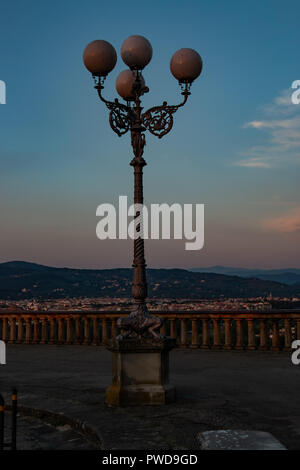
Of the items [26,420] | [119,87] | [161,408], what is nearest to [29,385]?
[26,420]

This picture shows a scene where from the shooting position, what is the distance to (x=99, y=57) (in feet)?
25.6

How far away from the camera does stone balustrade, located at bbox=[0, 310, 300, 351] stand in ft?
41.1

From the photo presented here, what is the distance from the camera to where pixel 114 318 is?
13.9 metres

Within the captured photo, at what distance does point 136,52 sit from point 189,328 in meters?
7.93

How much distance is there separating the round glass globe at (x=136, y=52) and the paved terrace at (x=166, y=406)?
4654 millimetres

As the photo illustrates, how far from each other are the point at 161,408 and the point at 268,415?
4.21 ft

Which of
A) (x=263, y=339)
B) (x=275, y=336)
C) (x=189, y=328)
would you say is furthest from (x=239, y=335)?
(x=189, y=328)

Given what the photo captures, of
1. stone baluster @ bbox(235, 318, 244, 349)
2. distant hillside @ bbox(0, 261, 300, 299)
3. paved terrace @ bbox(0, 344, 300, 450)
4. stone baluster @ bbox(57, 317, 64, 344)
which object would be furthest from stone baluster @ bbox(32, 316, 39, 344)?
distant hillside @ bbox(0, 261, 300, 299)

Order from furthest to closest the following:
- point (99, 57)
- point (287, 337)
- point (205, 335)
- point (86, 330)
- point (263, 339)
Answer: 1. point (86, 330)
2. point (205, 335)
3. point (263, 339)
4. point (287, 337)
5. point (99, 57)

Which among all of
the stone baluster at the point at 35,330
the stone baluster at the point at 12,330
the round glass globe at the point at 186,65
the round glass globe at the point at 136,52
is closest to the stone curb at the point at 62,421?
the round glass globe at the point at 136,52

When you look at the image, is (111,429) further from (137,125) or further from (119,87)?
(119,87)

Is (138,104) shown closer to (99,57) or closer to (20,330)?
(99,57)

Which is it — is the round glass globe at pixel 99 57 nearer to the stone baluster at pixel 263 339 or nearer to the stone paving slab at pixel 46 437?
the stone paving slab at pixel 46 437

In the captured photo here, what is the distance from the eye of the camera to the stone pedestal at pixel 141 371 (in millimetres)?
7113
